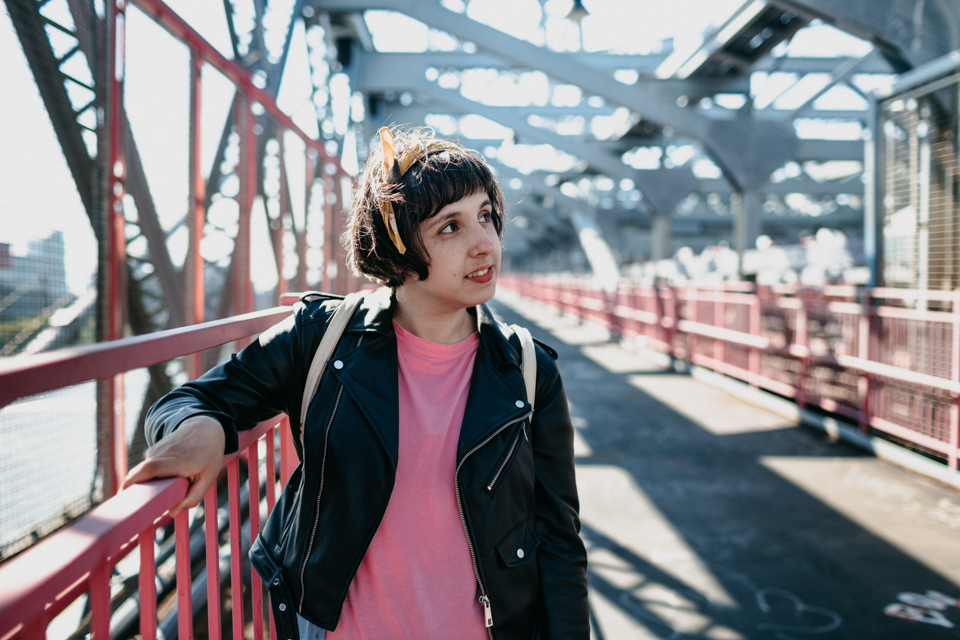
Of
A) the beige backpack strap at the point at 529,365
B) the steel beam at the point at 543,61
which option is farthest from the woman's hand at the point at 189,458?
the steel beam at the point at 543,61

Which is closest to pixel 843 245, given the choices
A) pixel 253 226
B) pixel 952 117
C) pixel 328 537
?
pixel 952 117

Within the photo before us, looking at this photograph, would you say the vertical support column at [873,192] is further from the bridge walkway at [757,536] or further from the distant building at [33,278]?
the distant building at [33,278]

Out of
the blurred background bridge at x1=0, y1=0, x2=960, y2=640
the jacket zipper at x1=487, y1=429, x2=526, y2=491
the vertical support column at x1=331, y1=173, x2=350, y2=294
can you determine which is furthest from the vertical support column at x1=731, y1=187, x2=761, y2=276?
the jacket zipper at x1=487, y1=429, x2=526, y2=491

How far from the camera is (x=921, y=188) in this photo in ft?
20.4

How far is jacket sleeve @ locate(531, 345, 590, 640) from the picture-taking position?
162 cm

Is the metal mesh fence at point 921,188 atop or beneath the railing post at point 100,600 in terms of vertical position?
atop

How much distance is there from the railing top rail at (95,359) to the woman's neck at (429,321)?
466mm

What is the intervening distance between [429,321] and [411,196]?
0.34m

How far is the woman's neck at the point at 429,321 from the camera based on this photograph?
170 cm

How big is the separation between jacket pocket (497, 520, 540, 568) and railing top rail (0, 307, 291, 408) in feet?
2.73

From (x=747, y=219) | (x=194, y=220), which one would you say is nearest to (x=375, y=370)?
(x=194, y=220)

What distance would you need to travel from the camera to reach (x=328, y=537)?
1.42 metres

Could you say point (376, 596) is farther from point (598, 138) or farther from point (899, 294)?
point (598, 138)

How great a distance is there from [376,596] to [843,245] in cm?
1381
